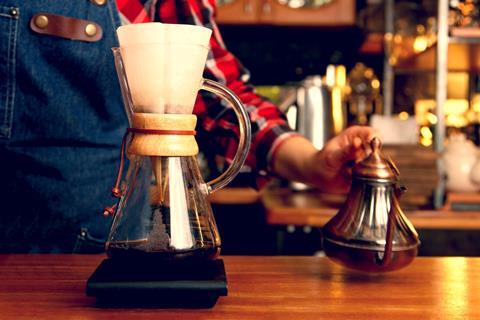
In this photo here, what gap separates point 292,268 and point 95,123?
0.48 m

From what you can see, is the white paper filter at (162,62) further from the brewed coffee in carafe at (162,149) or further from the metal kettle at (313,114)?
the metal kettle at (313,114)

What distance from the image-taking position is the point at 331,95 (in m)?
2.70

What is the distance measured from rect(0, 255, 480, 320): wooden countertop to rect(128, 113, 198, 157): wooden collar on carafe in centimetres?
16

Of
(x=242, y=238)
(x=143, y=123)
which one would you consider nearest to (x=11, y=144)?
(x=143, y=123)

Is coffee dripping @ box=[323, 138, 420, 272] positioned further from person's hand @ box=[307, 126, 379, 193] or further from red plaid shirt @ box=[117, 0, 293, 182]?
red plaid shirt @ box=[117, 0, 293, 182]

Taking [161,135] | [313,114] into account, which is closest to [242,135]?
[161,135]

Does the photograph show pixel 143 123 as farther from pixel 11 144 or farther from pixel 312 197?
pixel 312 197

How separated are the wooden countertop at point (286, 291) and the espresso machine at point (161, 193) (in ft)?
0.09

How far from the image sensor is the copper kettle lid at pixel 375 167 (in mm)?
818

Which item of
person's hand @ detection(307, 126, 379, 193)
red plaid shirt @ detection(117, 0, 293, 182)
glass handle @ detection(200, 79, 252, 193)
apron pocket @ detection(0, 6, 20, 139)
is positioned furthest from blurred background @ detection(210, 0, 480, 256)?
glass handle @ detection(200, 79, 252, 193)

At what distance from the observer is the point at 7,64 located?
3.60ft

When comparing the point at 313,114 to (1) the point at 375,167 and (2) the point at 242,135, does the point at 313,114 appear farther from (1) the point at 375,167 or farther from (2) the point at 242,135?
(2) the point at 242,135

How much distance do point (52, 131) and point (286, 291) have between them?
22.1 inches

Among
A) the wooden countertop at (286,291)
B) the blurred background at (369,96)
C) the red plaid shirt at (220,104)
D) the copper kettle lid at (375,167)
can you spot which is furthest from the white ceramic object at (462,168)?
the copper kettle lid at (375,167)
